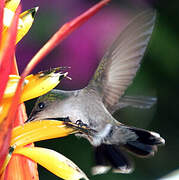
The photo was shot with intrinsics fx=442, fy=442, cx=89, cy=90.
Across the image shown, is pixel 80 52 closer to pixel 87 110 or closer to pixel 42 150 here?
pixel 87 110

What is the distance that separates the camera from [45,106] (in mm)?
712

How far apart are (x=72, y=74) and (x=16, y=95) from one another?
98cm

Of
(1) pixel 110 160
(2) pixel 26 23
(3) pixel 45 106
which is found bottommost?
(1) pixel 110 160

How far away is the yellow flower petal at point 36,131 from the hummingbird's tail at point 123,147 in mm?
233

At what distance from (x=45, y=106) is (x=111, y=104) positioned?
19 cm

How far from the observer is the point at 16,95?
1.29 feet

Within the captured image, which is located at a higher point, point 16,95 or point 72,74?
point 16,95

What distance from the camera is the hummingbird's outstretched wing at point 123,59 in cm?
73

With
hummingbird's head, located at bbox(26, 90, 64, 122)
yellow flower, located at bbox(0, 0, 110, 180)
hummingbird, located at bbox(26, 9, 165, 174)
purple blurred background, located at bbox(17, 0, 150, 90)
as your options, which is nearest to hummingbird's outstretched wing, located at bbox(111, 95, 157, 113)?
hummingbird, located at bbox(26, 9, 165, 174)

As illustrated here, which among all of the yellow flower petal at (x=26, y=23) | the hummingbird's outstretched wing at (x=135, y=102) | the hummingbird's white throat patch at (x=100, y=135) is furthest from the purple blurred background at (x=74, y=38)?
the yellow flower petal at (x=26, y=23)

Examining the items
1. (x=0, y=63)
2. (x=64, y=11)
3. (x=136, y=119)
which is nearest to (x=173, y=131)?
(x=136, y=119)

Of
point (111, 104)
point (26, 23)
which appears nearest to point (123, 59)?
A: point (111, 104)

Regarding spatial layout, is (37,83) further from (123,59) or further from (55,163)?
(123,59)

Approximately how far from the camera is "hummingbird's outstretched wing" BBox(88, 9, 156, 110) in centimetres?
73
